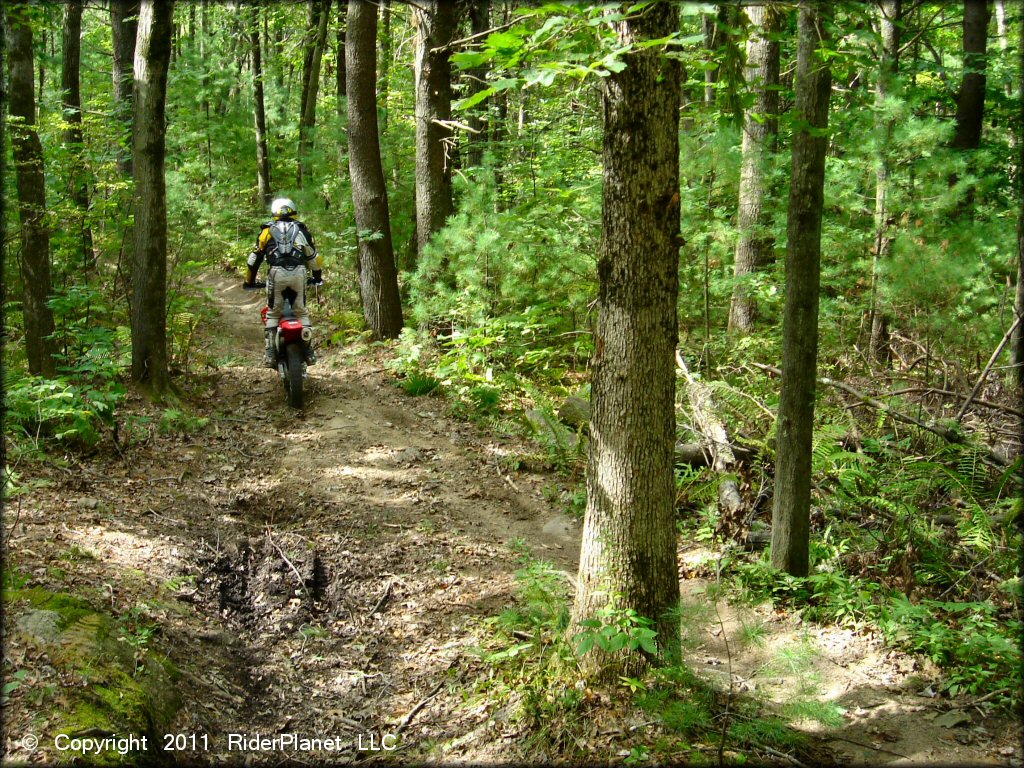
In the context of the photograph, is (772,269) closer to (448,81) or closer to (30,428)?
(448,81)

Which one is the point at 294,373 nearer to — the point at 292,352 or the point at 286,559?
the point at 292,352

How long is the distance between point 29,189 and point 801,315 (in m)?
9.00

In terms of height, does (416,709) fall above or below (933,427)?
below

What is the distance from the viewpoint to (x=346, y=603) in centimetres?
560

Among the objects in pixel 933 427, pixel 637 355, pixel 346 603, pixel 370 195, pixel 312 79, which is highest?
pixel 312 79

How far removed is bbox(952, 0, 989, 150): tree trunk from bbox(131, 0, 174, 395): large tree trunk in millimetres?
11844

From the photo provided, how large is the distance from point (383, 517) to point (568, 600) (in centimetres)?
234

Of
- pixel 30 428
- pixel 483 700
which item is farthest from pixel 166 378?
pixel 483 700

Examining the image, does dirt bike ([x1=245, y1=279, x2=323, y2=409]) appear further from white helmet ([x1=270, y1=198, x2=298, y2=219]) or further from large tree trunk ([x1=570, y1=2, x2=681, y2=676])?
large tree trunk ([x1=570, y1=2, x2=681, y2=676])

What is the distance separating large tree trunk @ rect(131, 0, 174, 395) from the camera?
25.1ft

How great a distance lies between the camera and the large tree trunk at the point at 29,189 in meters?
8.47

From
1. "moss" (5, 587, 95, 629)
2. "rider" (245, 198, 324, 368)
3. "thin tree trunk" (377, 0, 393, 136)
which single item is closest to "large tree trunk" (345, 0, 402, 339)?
"rider" (245, 198, 324, 368)

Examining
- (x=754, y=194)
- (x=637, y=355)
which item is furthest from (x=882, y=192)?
(x=637, y=355)

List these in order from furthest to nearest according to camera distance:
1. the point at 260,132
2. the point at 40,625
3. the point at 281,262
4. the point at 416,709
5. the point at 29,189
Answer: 1. the point at 260,132
2. the point at 281,262
3. the point at 29,189
4. the point at 416,709
5. the point at 40,625
